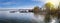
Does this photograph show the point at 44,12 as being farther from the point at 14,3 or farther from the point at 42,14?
the point at 14,3

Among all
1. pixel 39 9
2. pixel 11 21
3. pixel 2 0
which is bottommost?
pixel 11 21

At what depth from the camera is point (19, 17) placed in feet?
4.91

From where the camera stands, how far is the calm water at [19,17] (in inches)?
58.7

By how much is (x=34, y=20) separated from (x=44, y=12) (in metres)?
0.13

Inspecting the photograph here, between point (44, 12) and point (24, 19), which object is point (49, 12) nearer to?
point (44, 12)

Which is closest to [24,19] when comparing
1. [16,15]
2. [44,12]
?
Answer: [16,15]

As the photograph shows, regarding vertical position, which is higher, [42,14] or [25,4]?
[25,4]

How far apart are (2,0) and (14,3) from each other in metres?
0.12

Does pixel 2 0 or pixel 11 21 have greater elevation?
pixel 2 0

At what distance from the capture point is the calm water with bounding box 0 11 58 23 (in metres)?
1.49

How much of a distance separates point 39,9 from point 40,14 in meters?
0.05

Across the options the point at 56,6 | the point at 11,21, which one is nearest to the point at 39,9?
the point at 56,6

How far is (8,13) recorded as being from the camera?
149 cm

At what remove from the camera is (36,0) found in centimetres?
150
